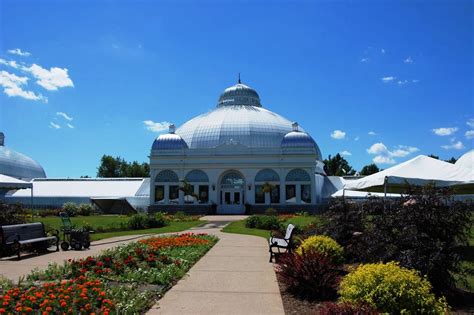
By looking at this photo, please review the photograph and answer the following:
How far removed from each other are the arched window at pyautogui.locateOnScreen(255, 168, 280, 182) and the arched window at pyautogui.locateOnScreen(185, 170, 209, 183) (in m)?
6.11

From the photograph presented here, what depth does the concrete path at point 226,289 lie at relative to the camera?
295 inches

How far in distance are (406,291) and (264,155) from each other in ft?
146

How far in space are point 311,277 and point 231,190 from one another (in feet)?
142

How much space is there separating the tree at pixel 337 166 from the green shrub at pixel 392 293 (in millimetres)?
76520

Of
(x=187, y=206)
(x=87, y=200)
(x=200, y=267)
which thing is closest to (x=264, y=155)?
(x=187, y=206)

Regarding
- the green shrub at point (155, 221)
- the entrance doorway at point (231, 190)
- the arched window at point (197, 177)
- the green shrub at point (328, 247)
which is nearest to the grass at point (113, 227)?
the green shrub at point (155, 221)

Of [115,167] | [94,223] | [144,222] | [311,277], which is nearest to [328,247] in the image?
[311,277]

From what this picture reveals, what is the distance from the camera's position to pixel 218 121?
6059cm

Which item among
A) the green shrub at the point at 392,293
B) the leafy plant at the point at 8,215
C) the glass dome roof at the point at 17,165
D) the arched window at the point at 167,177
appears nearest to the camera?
the green shrub at the point at 392,293

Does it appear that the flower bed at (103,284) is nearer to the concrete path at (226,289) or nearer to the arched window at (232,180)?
the concrete path at (226,289)

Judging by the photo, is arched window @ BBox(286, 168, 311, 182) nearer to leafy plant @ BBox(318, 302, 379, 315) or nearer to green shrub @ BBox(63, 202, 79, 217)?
green shrub @ BBox(63, 202, 79, 217)

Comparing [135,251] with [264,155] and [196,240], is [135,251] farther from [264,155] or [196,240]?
[264,155]

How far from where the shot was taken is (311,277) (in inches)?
338

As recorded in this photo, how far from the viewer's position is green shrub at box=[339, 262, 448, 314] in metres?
6.39
